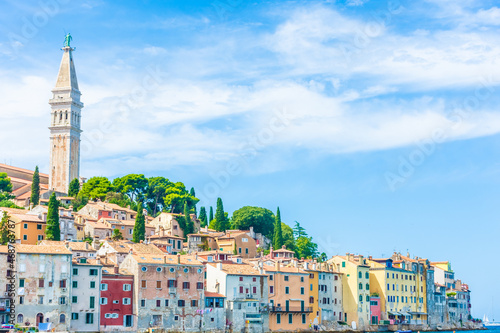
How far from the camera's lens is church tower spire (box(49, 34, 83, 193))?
133 metres

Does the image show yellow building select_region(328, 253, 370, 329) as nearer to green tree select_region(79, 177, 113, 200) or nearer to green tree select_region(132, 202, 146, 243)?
green tree select_region(132, 202, 146, 243)

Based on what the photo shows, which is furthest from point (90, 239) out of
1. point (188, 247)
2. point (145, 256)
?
point (145, 256)

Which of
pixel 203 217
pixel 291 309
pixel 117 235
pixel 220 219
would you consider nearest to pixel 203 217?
pixel 203 217

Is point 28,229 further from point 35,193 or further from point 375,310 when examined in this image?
point 375,310

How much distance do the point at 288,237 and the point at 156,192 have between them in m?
24.5

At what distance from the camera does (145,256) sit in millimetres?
71188

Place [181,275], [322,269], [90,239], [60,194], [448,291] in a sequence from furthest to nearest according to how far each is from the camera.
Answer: [60,194] → [448,291] → [90,239] → [322,269] → [181,275]

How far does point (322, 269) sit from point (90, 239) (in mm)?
30396

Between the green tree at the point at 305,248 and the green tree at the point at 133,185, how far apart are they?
89.8 feet

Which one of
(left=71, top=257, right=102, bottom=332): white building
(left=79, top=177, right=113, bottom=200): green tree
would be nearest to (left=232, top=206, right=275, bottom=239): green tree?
(left=79, top=177, right=113, bottom=200): green tree

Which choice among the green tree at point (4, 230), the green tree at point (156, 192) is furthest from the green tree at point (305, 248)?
the green tree at point (4, 230)

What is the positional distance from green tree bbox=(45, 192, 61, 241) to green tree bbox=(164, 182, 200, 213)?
32.3 m

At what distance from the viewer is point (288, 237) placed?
113 meters

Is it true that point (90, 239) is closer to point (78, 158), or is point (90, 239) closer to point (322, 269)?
point (322, 269)
